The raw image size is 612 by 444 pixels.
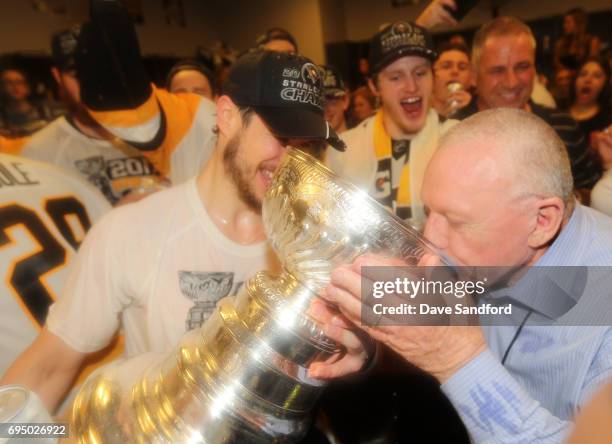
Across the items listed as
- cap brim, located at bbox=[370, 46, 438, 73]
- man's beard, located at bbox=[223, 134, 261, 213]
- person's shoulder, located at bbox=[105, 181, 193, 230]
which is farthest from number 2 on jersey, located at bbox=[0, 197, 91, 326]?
cap brim, located at bbox=[370, 46, 438, 73]

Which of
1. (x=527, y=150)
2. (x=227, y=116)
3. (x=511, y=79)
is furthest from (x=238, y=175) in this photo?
(x=511, y=79)

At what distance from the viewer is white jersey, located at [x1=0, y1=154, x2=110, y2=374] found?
2.90 feet

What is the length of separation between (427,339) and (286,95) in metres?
0.50

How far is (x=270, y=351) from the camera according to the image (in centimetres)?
57

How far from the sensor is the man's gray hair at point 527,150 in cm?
75

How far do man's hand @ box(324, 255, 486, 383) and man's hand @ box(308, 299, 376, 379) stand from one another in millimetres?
21

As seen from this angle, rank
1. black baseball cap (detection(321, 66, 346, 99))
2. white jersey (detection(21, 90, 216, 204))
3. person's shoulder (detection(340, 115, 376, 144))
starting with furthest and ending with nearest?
black baseball cap (detection(321, 66, 346, 99)) → person's shoulder (detection(340, 115, 376, 144)) → white jersey (detection(21, 90, 216, 204))

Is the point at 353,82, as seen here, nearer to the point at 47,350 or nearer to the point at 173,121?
the point at 173,121

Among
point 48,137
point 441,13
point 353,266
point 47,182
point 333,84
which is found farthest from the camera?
point 333,84

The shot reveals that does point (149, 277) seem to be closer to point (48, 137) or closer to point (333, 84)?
point (48, 137)

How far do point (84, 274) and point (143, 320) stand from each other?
131 mm

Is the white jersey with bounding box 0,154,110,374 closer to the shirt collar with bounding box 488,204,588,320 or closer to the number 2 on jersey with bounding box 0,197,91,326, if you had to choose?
the number 2 on jersey with bounding box 0,197,91,326

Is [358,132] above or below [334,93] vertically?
below

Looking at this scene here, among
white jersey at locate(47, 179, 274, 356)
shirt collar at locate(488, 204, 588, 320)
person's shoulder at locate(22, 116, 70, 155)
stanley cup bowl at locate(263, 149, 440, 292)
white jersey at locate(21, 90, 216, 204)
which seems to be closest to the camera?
stanley cup bowl at locate(263, 149, 440, 292)
